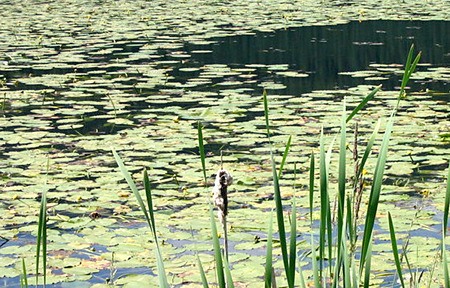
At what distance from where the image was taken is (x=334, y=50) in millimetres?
8789

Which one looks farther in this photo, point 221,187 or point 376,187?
point 376,187

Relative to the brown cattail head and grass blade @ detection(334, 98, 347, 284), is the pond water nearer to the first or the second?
grass blade @ detection(334, 98, 347, 284)

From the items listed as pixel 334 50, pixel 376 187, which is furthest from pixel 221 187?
pixel 334 50

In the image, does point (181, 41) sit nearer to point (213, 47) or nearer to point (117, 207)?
point (213, 47)

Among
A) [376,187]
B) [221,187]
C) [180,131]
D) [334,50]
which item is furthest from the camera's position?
[334,50]

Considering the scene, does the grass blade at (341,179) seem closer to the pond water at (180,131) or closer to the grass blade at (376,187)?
the grass blade at (376,187)

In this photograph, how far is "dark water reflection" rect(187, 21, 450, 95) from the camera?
23.2 ft

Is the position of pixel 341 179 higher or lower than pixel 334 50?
higher

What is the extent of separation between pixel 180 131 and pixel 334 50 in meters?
3.95

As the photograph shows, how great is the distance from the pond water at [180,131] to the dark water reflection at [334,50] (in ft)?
0.09

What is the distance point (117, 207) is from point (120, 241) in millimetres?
441

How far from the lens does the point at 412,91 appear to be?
6.44 m

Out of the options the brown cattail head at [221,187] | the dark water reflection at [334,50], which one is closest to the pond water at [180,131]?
the dark water reflection at [334,50]

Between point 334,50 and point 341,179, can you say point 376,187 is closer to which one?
point 341,179
